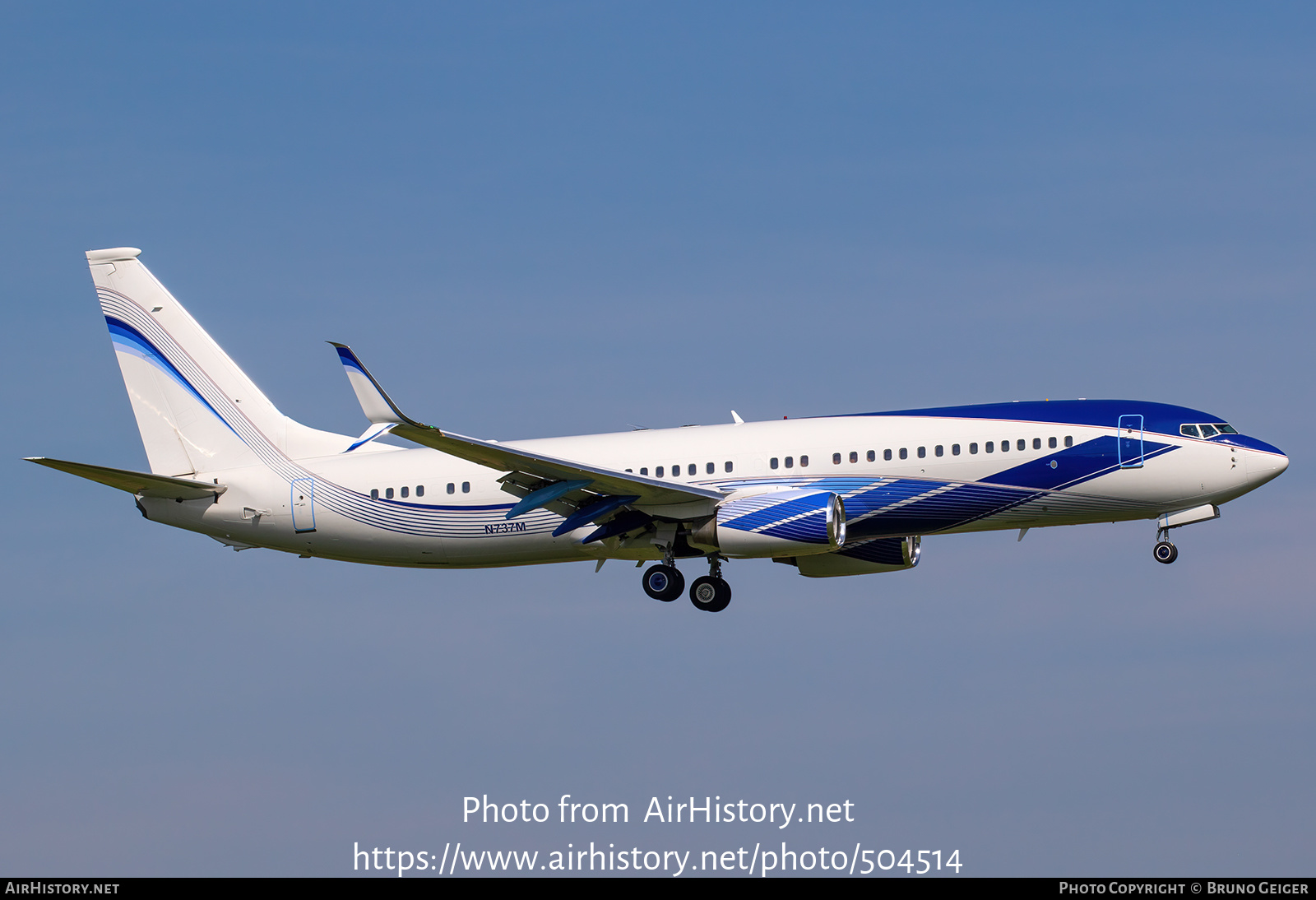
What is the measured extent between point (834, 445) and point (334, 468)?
15.7m

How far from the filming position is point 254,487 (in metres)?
47.9

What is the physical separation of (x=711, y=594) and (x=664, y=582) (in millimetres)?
1436

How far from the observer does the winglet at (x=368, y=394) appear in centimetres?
3641

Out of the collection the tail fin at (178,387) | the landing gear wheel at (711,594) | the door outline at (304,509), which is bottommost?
the landing gear wheel at (711,594)

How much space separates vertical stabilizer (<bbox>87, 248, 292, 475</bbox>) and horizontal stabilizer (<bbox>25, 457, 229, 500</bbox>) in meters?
1.23

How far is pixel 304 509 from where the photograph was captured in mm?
47531

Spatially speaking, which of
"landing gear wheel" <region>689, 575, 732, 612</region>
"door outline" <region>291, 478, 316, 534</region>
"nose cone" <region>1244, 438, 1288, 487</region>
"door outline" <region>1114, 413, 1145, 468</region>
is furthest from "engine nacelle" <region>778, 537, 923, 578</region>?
"door outline" <region>291, 478, 316, 534</region>

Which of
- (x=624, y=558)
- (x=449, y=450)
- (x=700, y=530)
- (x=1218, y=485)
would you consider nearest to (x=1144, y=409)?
(x=1218, y=485)

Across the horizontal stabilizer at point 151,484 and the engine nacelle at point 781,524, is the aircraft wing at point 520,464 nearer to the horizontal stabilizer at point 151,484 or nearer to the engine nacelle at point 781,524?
the engine nacelle at point 781,524

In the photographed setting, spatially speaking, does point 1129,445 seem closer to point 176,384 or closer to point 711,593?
point 711,593

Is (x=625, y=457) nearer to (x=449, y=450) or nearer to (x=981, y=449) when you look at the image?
(x=449, y=450)

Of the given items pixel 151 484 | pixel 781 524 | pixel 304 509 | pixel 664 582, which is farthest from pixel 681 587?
pixel 151 484

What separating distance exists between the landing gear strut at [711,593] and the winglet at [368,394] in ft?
40.3

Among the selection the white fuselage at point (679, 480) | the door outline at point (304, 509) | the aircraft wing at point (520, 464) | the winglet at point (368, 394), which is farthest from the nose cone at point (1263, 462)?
the door outline at point (304, 509)
